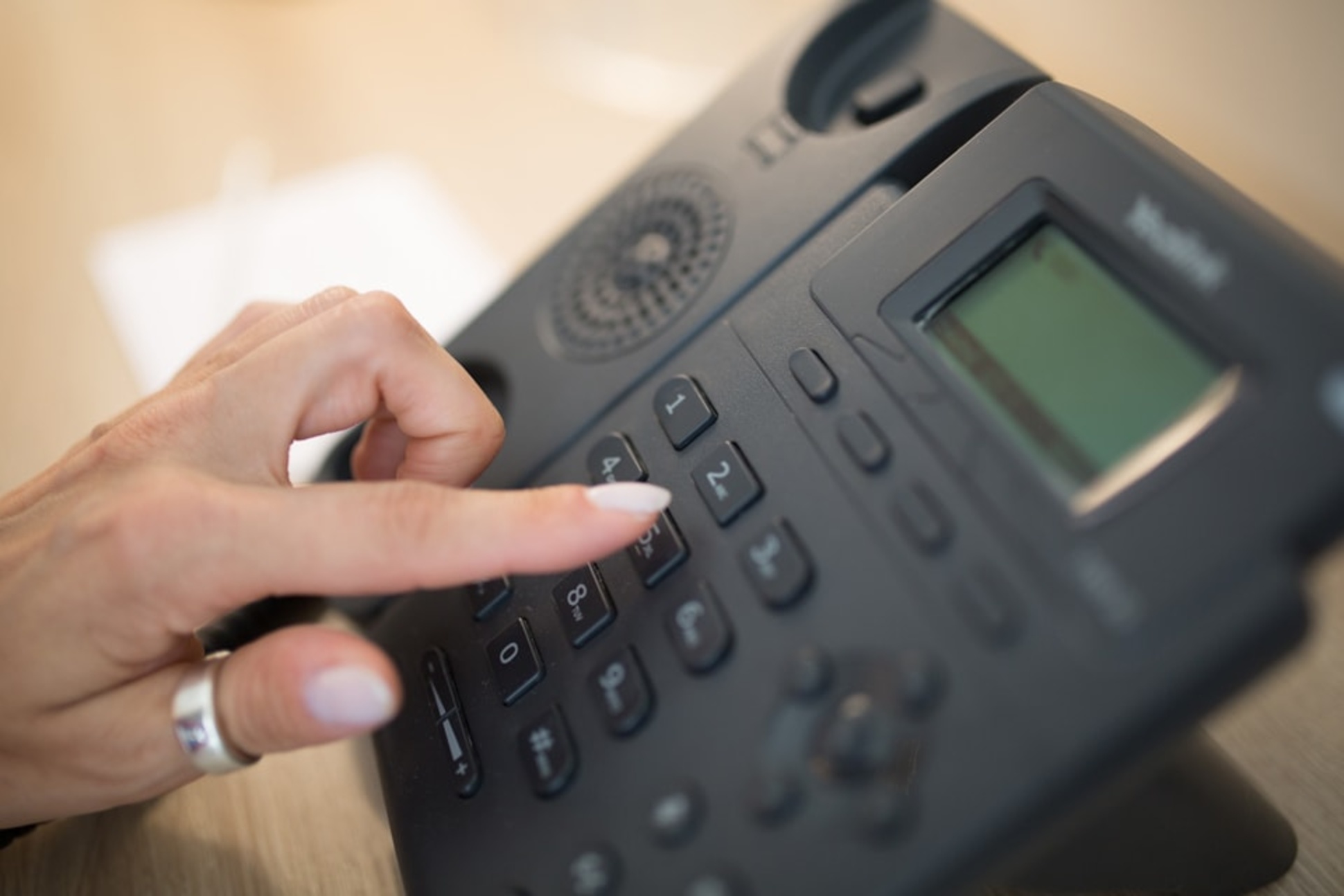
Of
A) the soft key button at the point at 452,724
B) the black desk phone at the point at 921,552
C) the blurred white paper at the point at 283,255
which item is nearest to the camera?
the black desk phone at the point at 921,552

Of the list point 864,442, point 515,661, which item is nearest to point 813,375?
point 864,442

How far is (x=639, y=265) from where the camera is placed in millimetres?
480

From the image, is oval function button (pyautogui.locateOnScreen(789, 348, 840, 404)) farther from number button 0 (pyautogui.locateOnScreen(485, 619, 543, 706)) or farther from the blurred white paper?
the blurred white paper

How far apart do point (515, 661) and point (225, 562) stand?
0.34 ft

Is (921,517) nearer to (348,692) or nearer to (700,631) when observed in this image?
(700,631)

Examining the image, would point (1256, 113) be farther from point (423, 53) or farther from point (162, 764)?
point (423, 53)

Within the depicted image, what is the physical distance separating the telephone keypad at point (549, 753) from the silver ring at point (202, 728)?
10cm

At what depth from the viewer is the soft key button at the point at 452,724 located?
37 cm

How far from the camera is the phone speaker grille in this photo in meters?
0.46

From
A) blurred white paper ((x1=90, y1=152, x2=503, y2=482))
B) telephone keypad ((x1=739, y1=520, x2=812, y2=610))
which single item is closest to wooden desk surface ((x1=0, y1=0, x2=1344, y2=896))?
blurred white paper ((x1=90, y1=152, x2=503, y2=482))

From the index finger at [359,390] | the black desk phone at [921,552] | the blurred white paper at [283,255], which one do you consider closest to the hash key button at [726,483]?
the black desk phone at [921,552]

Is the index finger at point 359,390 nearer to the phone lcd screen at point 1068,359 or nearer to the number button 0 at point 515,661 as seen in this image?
the number button 0 at point 515,661

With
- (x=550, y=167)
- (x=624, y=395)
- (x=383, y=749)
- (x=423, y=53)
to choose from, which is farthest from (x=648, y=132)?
(x=383, y=749)

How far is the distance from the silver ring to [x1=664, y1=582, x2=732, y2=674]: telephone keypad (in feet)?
0.50
